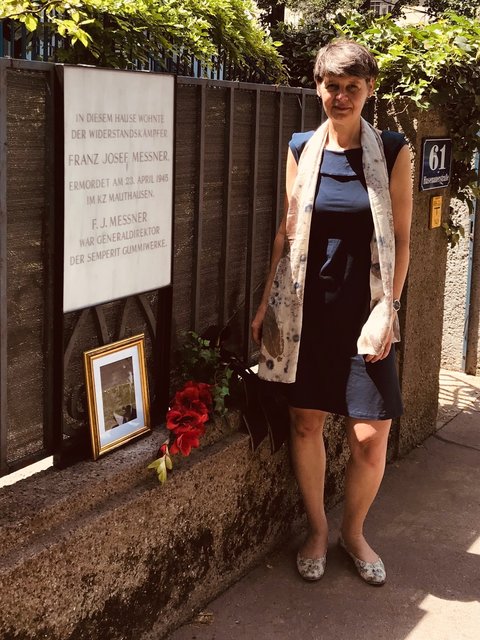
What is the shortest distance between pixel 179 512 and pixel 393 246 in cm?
125

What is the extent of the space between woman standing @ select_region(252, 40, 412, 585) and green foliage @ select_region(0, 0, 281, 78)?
915mm

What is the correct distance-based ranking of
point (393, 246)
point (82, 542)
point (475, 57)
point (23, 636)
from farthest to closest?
1. point (475, 57)
2. point (393, 246)
3. point (82, 542)
4. point (23, 636)

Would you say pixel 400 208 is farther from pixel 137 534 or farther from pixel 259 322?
pixel 137 534

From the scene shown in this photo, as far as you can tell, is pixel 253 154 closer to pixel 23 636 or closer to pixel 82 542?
pixel 82 542

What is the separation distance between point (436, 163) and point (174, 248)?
2.06 meters

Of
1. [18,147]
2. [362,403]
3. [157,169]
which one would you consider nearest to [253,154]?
[157,169]

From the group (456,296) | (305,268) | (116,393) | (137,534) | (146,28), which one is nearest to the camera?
(137,534)

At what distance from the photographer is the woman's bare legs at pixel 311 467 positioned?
3.86m

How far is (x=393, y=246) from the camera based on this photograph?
11.5 feet

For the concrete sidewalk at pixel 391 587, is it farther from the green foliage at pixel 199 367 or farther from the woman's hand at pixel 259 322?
the woman's hand at pixel 259 322

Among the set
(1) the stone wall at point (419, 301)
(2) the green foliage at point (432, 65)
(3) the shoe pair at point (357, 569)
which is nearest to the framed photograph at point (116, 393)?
(3) the shoe pair at point (357, 569)

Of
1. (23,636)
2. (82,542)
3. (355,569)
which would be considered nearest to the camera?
(23,636)

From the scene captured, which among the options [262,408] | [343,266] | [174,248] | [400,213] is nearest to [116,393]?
[174,248]

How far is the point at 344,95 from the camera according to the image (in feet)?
11.3
